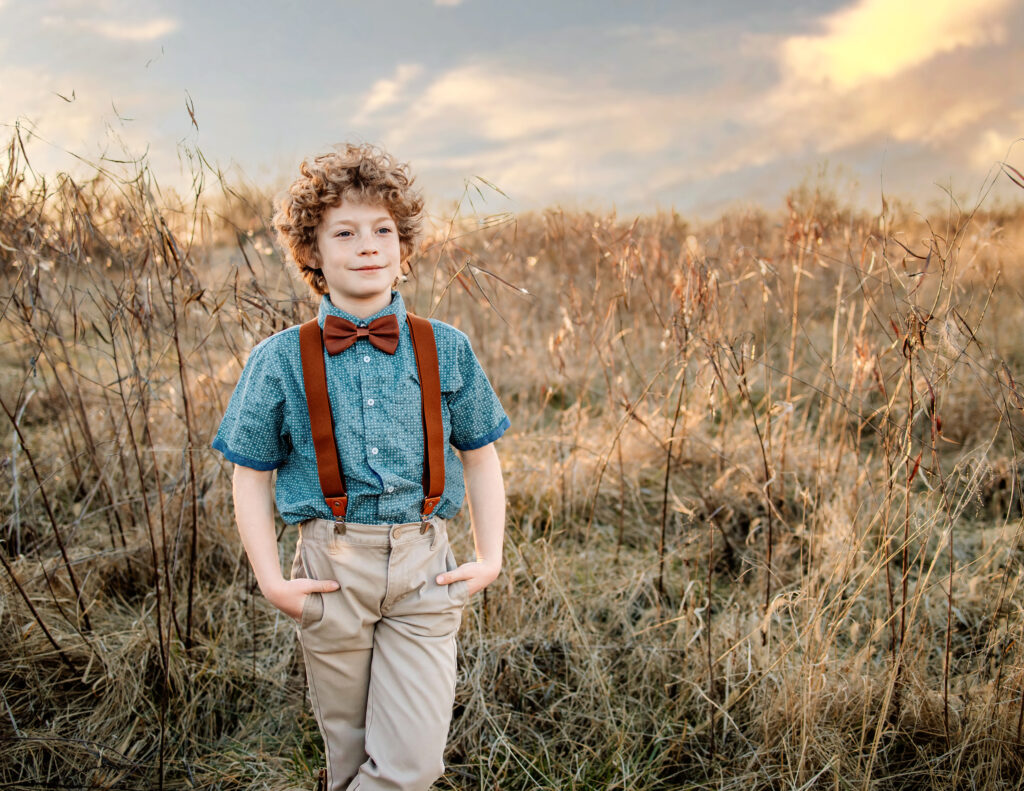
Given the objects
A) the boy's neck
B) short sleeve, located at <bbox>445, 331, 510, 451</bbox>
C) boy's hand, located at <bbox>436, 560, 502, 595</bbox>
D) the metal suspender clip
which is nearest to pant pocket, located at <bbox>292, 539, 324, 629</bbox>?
the metal suspender clip

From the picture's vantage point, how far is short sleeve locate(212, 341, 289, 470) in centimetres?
156

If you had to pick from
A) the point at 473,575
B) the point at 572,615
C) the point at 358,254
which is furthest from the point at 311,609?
the point at 572,615

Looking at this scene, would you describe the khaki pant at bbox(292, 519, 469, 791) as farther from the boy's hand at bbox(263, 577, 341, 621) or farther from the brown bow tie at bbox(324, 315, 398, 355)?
the brown bow tie at bbox(324, 315, 398, 355)

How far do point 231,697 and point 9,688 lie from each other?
650mm

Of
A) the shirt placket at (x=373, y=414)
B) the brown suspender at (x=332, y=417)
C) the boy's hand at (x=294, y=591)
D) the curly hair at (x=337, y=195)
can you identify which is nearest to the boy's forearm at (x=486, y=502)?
the brown suspender at (x=332, y=417)

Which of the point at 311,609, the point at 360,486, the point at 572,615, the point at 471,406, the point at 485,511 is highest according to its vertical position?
the point at 471,406

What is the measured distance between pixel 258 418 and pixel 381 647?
0.57 m

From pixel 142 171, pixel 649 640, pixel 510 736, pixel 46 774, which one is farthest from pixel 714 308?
pixel 46 774

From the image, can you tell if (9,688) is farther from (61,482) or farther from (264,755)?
(61,482)

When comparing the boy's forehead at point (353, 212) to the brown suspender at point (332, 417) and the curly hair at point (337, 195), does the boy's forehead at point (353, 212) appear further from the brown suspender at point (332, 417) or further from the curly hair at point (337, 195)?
the brown suspender at point (332, 417)

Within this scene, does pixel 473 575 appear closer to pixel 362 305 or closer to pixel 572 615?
pixel 362 305

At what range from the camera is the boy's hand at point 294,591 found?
1511 millimetres

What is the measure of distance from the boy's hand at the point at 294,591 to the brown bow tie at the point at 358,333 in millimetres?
484

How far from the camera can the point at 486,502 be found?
1715mm
